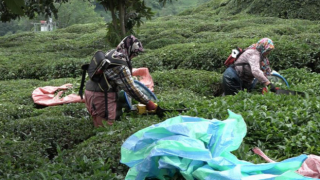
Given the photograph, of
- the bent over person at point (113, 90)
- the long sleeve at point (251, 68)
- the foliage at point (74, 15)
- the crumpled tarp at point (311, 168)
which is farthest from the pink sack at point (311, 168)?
the foliage at point (74, 15)

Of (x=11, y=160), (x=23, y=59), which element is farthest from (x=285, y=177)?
(x=23, y=59)

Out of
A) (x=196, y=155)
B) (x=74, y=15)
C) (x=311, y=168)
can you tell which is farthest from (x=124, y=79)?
(x=74, y=15)

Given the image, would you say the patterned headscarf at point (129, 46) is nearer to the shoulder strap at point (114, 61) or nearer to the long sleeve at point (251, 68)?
the shoulder strap at point (114, 61)

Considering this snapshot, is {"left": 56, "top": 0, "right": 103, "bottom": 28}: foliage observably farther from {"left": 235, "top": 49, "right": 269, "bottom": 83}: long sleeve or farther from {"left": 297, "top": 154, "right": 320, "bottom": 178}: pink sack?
{"left": 297, "top": 154, "right": 320, "bottom": 178}: pink sack

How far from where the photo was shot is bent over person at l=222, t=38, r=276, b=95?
751cm

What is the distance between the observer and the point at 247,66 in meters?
7.62

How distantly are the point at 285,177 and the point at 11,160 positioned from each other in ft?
9.70

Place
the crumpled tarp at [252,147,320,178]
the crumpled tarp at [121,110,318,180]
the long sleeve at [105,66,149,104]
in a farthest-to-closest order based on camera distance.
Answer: the long sleeve at [105,66,149,104]
the crumpled tarp at [252,147,320,178]
the crumpled tarp at [121,110,318,180]

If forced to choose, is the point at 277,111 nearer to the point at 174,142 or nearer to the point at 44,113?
the point at 174,142

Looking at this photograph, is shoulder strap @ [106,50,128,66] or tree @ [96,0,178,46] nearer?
shoulder strap @ [106,50,128,66]

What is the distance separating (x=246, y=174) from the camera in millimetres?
2932

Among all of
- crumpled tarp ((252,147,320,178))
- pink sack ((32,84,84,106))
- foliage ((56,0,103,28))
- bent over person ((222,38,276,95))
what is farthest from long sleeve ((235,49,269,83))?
foliage ((56,0,103,28))

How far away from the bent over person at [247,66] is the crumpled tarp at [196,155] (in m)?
4.07

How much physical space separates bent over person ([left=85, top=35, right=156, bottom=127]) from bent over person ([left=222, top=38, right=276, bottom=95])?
2.50 m
